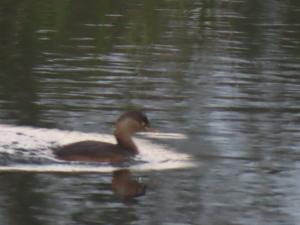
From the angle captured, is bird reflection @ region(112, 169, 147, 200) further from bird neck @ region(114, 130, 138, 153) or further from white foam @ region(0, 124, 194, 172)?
bird neck @ region(114, 130, 138, 153)

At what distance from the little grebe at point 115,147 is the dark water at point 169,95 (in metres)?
0.42

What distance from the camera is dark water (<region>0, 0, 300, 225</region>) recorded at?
38.7ft

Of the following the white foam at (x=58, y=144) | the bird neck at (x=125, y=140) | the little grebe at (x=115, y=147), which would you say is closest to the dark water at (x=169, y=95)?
the white foam at (x=58, y=144)

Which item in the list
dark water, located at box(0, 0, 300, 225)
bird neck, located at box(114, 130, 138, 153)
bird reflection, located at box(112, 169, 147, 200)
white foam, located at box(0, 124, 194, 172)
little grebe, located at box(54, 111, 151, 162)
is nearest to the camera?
dark water, located at box(0, 0, 300, 225)

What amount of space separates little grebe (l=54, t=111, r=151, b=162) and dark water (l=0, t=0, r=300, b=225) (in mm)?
417

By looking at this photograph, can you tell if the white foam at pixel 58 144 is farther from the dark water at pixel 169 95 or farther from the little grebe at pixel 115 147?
the dark water at pixel 169 95

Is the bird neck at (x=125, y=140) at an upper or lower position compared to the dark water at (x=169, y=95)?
upper

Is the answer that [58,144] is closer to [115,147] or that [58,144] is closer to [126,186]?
[115,147]

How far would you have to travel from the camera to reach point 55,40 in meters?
21.9

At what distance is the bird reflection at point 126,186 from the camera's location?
1227cm

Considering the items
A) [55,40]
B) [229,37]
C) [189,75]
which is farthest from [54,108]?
[229,37]

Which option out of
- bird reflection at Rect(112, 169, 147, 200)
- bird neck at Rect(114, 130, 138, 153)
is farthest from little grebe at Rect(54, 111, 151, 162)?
bird reflection at Rect(112, 169, 147, 200)

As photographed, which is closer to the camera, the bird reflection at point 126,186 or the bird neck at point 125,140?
the bird reflection at point 126,186

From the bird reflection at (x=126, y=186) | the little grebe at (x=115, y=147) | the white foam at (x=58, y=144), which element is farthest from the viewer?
the little grebe at (x=115, y=147)
